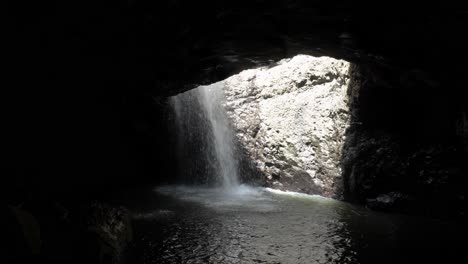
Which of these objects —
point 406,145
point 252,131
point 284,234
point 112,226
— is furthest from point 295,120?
point 112,226

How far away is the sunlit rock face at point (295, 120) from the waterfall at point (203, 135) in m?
0.55

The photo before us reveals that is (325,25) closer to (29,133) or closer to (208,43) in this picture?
(208,43)

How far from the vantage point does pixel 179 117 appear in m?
16.6

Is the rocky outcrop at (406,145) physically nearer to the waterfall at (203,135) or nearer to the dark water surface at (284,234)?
the dark water surface at (284,234)

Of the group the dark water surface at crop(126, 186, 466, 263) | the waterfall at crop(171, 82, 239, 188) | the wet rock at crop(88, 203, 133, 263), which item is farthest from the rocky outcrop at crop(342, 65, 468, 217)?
the wet rock at crop(88, 203, 133, 263)

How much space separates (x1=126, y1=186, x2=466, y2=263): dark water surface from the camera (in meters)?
6.07

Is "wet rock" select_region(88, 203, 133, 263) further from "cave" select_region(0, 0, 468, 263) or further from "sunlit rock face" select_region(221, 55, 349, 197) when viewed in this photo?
"sunlit rock face" select_region(221, 55, 349, 197)

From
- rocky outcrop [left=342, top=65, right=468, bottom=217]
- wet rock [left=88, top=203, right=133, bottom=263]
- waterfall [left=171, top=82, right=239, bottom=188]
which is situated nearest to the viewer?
wet rock [left=88, top=203, right=133, bottom=263]

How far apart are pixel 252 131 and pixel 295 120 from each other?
2.05m

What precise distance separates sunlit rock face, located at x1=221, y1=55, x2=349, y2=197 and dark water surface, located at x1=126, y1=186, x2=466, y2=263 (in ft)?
6.55

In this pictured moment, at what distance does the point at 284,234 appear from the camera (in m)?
7.30

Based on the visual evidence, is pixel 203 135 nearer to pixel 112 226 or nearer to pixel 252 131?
pixel 252 131

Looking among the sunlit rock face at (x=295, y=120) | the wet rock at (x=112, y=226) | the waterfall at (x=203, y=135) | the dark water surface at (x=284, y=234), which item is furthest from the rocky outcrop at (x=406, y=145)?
the wet rock at (x=112, y=226)

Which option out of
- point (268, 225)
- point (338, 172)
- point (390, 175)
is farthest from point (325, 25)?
point (338, 172)
